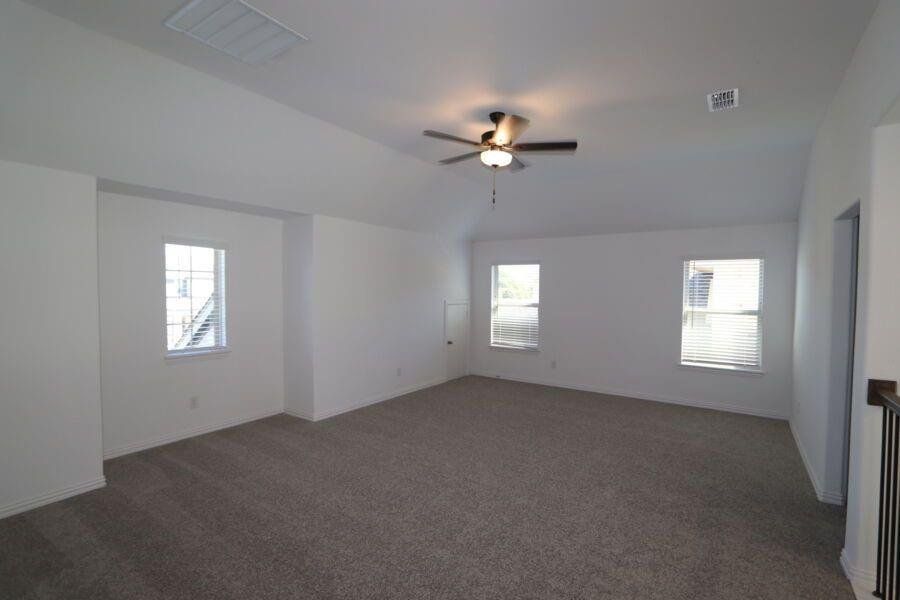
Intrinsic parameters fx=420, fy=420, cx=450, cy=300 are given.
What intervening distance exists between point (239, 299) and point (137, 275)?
1.02m

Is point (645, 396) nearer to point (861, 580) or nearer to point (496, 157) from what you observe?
point (861, 580)

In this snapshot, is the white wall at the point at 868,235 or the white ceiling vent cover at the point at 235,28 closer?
the white wall at the point at 868,235

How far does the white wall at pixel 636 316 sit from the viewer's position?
16.8 feet

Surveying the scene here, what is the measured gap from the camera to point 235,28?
7.66ft

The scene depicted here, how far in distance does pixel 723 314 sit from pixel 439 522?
4.70 meters

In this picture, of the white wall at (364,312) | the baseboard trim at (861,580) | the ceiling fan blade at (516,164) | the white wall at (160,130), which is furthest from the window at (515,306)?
the baseboard trim at (861,580)

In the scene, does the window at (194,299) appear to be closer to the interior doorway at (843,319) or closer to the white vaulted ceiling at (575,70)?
the white vaulted ceiling at (575,70)

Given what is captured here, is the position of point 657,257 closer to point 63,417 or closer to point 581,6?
point 581,6

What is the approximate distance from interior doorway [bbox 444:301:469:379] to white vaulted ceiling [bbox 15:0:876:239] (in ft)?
10.2

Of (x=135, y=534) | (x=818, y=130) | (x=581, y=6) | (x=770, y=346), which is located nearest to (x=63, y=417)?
(x=135, y=534)

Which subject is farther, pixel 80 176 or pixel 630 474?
pixel 630 474

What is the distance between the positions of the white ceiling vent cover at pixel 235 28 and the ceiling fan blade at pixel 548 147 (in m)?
1.63

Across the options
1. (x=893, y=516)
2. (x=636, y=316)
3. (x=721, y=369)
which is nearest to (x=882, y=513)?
(x=893, y=516)

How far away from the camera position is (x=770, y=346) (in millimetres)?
5141
